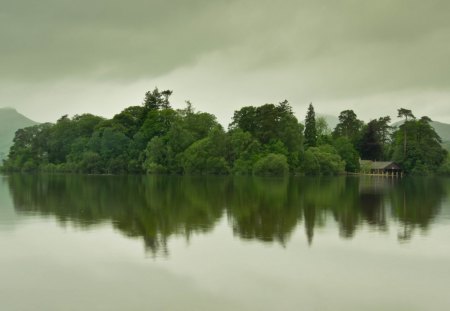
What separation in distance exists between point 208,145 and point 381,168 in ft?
117

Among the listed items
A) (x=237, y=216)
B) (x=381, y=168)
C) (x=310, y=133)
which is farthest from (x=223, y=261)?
(x=381, y=168)

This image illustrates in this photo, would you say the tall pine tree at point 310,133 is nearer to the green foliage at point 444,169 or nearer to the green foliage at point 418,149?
the green foliage at point 418,149

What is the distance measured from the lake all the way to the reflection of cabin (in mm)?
74965

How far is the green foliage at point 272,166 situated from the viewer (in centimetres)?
7800

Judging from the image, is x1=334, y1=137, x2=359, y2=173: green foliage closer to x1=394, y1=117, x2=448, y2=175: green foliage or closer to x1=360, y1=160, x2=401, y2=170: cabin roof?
x1=360, y1=160, x2=401, y2=170: cabin roof

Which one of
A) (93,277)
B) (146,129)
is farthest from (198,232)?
(146,129)

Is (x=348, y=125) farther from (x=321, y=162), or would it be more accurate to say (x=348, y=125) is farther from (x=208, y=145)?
(x=208, y=145)

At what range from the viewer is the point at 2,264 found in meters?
12.3

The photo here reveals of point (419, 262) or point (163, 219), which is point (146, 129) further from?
point (419, 262)

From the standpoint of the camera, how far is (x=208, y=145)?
8494 cm

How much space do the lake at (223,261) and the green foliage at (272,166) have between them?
5524 cm

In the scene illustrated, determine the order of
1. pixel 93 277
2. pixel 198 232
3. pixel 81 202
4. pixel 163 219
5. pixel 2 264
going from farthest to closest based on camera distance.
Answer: pixel 81 202 → pixel 163 219 → pixel 198 232 → pixel 2 264 → pixel 93 277

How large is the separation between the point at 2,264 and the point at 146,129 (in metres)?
82.5

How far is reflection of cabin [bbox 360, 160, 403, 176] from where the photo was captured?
94.4 meters
